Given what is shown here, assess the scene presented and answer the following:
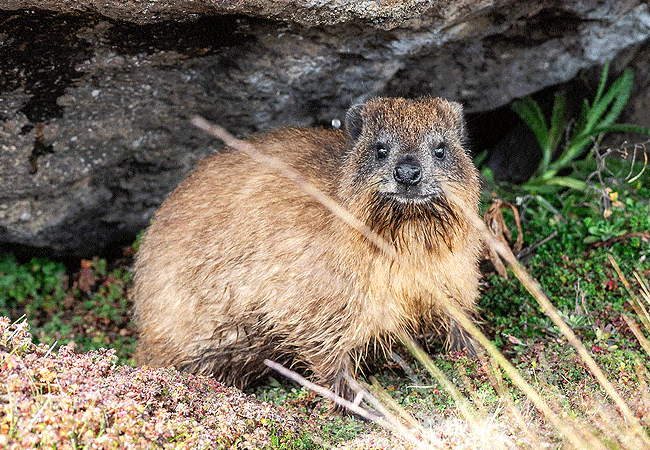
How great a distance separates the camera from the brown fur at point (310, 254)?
401 cm

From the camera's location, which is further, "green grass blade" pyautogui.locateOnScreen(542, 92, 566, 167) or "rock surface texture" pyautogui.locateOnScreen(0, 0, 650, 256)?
"green grass blade" pyautogui.locateOnScreen(542, 92, 566, 167)

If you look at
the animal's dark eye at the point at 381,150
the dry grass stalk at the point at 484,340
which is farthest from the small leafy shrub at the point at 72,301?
the animal's dark eye at the point at 381,150

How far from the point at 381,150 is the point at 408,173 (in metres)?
0.35

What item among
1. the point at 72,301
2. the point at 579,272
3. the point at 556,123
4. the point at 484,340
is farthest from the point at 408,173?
the point at 72,301

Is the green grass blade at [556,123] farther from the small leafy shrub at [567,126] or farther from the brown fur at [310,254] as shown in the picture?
the brown fur at [310,254]

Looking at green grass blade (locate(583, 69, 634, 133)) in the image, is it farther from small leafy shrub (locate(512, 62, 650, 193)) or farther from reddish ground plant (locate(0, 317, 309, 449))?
reddish ground plant (locate(0, 317, 309, 449))

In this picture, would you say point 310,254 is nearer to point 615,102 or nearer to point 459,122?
point 459,122

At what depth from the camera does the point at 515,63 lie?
570 cm

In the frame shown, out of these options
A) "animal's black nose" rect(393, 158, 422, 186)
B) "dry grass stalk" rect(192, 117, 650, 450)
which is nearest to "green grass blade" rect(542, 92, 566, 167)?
"dry grass stalk" rect(192, 117, 650, 450)

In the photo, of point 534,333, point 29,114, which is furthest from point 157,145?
point 534,333

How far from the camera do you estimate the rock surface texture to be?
14.1 feet

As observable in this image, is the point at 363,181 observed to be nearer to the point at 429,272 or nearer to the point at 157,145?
the point at 429,272

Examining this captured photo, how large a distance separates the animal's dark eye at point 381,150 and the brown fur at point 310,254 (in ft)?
0.11

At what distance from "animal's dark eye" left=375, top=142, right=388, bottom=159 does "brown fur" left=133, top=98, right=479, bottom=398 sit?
0.03m
